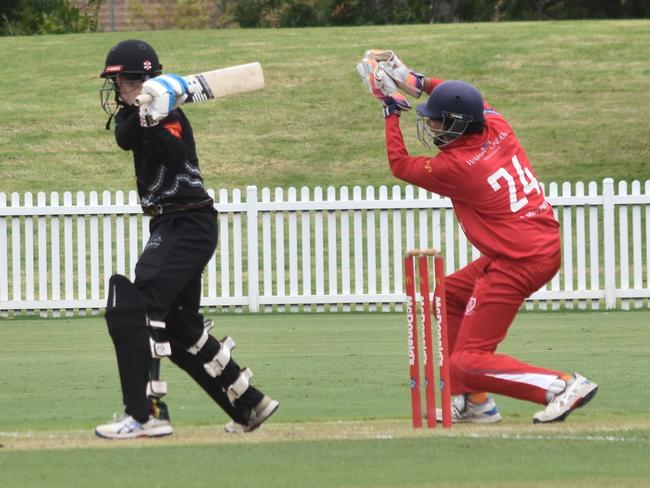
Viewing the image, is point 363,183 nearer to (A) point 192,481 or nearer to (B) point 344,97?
(B) point 344,97

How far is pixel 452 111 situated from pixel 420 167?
351 mm

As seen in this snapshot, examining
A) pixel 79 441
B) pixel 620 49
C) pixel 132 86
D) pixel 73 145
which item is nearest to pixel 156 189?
pixel 132 86

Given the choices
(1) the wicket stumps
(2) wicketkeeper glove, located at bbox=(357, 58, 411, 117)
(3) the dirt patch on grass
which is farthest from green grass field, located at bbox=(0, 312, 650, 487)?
(2) wicketkeeper glove, located at bbox=(357, 58, 411, 117)

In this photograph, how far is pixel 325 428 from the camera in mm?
8258

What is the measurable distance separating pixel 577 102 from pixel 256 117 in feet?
19.0

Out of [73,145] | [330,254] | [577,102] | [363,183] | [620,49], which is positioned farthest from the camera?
[620,49]

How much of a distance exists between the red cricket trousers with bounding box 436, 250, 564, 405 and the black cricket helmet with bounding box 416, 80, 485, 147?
2.36 feet

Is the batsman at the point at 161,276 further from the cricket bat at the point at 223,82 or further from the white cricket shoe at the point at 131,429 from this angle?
the cricket bat at the point at 223,82

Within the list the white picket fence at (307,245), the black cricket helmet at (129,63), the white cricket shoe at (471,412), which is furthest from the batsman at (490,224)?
the white picket fence at (307,245)

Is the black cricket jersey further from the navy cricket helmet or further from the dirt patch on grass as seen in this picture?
the dirt patch on grass

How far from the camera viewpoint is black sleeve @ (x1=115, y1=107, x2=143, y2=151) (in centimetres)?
773

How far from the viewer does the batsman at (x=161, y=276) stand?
25.1 feet

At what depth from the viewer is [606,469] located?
21.8ft

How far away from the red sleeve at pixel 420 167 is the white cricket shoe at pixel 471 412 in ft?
3.87
